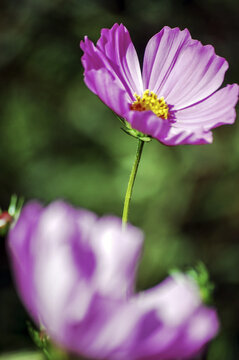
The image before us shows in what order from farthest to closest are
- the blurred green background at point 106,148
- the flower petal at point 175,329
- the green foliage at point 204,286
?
the blurred green background at point 106,148 → the green foliage at point 204,286 → the flower petal at point 175,329

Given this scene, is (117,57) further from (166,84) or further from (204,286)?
(204,286)

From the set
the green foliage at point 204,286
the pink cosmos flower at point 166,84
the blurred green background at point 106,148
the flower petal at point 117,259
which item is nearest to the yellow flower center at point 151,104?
the pink cosmos flower at point 166,84

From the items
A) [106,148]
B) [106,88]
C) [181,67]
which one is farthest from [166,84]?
[106,148]

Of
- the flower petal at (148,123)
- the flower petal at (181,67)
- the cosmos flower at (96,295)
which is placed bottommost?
the cosmos flower at (96,295)

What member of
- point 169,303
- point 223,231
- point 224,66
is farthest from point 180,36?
point 223,231

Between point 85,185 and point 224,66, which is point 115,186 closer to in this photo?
point 85,185

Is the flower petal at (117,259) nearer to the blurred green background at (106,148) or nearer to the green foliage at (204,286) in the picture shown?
the green foliage at (204,286)
